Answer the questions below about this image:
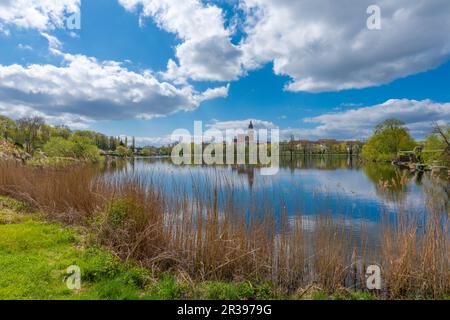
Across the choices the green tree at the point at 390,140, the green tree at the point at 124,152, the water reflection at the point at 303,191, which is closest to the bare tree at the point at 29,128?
the green tree at the point at 124,152

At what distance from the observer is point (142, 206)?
5.65 m

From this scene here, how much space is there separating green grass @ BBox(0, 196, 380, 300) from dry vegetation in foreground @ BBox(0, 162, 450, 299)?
0.29m

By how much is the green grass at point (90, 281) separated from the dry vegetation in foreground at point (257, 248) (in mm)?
287

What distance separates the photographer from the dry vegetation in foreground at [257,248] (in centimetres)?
431

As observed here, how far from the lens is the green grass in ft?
11.4

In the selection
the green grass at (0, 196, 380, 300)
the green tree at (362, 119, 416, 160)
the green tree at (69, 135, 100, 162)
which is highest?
the green tree at (362, 119, 416, 160)

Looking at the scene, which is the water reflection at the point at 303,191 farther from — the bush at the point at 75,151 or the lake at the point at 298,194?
the bush at the point at 75,151

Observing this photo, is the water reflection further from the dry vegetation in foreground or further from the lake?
the dry vegetation in foreground

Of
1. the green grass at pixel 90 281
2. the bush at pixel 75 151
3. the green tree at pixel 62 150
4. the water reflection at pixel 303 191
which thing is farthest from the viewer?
the green tree at pixel 62 150

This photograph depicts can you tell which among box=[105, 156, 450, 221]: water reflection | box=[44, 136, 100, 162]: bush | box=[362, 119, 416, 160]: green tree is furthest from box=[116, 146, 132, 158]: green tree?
box=[362, 119, 416, 160]: green tree

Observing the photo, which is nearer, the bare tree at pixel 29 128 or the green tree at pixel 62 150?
the green tree at pixel 62 150

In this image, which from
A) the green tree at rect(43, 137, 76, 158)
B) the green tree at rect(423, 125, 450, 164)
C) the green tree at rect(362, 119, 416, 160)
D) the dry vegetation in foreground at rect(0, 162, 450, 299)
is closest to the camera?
the dry vegetation in foreground at rect(0, 162, 450, 299)
